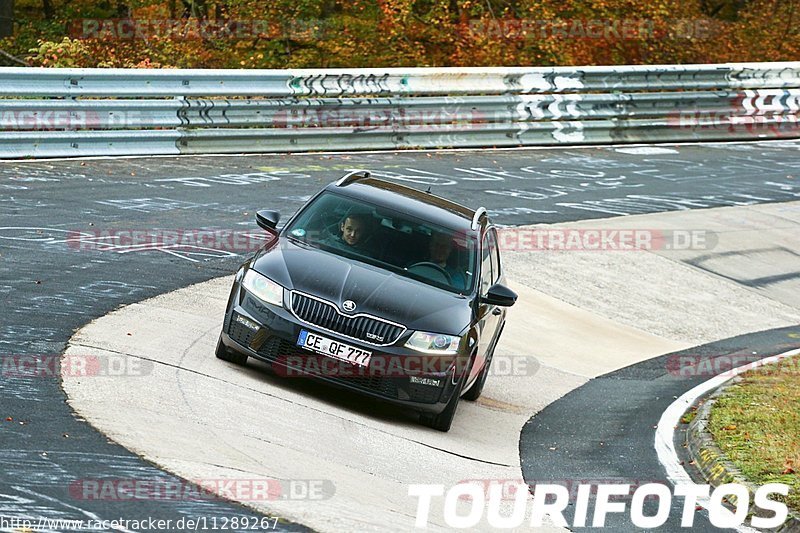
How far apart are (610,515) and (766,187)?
15627 millimetres

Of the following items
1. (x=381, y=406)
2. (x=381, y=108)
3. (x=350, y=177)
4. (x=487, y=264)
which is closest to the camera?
(x=381, y=406)

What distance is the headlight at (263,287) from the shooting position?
9.38 metres

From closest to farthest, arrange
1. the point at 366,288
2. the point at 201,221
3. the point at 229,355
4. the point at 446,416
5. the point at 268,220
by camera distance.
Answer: the point at 366,288 < the point at 446,416 < the point at 229,355 < the point at 268,220 < the point at 201,221

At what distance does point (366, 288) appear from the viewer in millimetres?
9438

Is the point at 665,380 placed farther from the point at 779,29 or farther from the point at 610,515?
the point at 779,29

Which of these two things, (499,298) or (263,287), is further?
(499,298)

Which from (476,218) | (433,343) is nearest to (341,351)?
(433,343)

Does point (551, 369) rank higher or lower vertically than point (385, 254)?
lower

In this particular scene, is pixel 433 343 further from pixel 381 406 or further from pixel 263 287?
pixel 263 287

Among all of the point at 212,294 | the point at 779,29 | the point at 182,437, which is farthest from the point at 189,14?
the point at 182,437

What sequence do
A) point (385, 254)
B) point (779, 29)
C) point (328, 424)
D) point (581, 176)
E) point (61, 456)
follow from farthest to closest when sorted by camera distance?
1. point (779, 29)
2. point (581, 176)
3. point (385, 254)
4. point (328, 424)
5. point (61, 456)

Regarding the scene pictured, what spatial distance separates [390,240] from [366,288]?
0.89 m

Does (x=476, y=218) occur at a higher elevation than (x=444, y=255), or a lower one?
higher

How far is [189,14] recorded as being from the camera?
34.1 meters
